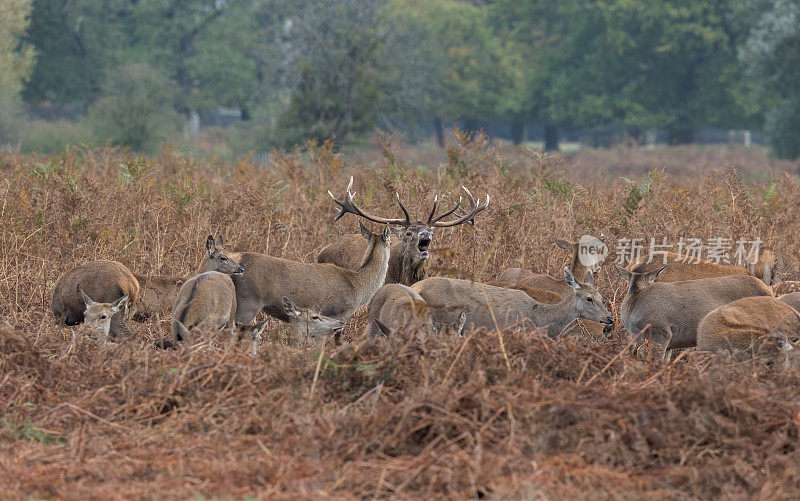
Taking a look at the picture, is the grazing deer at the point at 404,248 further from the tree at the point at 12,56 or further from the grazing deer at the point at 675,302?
the tree at the point at 12,56

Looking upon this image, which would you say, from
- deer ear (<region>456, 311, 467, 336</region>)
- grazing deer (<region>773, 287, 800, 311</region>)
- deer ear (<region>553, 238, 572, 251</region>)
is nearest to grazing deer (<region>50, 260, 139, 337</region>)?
deer ear (<region>456, 311, 467, 336</region>)

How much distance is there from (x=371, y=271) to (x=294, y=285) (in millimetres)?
813

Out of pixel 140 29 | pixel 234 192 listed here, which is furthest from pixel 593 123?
pixel 234 192

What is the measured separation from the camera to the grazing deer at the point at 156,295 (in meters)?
8.39

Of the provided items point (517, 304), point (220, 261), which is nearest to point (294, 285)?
point (220, 261)

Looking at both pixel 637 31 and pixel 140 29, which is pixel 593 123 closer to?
pixel 637 31

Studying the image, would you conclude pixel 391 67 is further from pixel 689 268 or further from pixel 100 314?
pixel 100 314

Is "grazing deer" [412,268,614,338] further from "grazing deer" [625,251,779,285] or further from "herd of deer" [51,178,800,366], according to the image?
"grazing deer" [625,251,779,285]

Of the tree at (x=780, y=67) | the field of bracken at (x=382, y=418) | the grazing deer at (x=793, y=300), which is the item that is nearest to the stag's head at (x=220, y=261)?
the field of bracken at (x=382, y=418)

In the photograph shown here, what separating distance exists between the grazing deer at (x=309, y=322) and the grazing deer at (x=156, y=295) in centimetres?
112

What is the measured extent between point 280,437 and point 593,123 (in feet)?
159

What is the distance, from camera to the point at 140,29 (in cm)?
5838

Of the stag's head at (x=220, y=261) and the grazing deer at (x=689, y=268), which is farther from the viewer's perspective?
the grazing deer at (x=689, y=268)

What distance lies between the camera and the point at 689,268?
30.1ft
